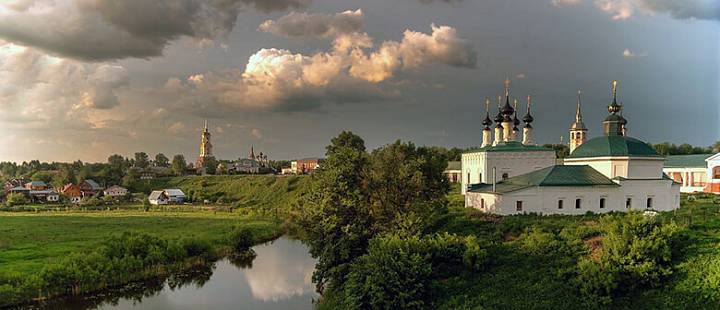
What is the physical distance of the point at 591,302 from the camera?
1834 centimetres

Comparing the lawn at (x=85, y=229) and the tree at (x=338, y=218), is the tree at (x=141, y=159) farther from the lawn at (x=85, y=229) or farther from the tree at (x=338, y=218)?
the tree at (x=338, y=218)

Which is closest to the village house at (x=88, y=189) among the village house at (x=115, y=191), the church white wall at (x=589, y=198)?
the village house at (x=115, y=191)

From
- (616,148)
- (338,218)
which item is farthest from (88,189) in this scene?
(616,148)

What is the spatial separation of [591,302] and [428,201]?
12.1 meters

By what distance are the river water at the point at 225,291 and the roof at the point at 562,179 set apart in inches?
603

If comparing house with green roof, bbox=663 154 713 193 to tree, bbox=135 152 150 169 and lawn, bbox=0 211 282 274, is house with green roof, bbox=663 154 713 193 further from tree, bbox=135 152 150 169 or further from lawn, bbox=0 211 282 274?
tree, bbox=135 152 150 169

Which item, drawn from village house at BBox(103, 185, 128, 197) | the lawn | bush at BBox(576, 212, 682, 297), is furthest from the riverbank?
village house at BBox(103, 185, 128, 197)

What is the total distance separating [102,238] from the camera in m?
39.7

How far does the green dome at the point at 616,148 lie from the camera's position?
3372cm

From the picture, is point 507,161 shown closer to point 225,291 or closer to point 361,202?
point 361,202

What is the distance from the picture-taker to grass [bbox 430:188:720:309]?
18.0 m

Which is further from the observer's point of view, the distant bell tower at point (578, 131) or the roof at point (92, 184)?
the roof at point (92, 184)

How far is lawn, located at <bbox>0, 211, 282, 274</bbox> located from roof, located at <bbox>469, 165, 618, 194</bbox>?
79.6 feet

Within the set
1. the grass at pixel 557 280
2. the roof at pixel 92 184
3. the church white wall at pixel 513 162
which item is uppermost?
the church white wall at pixel 513 162
